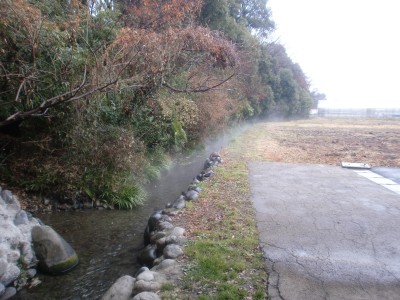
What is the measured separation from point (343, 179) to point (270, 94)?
19826 mm

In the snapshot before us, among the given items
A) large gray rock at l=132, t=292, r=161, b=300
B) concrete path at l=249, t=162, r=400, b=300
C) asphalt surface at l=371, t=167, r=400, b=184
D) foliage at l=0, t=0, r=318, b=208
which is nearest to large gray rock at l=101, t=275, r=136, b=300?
large gray rock at l=132, t=292, r=161, b=300

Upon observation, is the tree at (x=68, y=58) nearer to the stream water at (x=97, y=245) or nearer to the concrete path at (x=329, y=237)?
the stream water at (x=97, y=245)

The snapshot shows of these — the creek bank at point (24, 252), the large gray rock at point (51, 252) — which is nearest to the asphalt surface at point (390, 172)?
the large gray rock at point (51, 252)

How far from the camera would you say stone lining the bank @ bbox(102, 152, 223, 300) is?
312 centimetres

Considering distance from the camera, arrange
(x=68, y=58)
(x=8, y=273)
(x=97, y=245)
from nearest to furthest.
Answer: (x=8, y=273)
(x=97, y=245)
(x=68, y=58)

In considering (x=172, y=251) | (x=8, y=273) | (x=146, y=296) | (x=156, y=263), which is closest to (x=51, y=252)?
(x=8, y=273)

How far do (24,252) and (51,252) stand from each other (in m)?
0.32

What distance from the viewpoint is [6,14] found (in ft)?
14.9

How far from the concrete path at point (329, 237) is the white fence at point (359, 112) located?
4047 cm

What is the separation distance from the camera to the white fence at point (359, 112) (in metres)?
41.5

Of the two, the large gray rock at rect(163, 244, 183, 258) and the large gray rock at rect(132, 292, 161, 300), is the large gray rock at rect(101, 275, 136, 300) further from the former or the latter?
the large gray rock at rect(163, 244, 183, 258)

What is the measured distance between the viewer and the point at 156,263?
3756 mm

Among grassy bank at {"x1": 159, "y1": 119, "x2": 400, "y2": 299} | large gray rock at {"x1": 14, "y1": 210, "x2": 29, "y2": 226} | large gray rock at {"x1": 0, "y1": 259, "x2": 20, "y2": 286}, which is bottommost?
large gray rock at {"x1": 0, "y1": 259, "x2": 20, "y2": 286}

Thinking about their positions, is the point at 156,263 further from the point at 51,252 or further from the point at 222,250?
the point at 51,252
